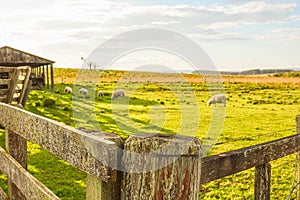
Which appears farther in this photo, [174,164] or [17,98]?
[17,98]

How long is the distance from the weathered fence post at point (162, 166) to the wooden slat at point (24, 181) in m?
0.79

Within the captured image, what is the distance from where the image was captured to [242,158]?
2.17m

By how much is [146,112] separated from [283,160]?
9.73m

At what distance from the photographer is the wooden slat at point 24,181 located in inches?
80.9

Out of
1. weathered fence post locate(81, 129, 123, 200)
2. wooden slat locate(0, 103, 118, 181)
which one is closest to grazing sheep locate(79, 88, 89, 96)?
wooden slat locate(0, 103, 118, 181)

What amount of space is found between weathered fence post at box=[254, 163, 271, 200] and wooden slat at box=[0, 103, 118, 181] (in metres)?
1.41

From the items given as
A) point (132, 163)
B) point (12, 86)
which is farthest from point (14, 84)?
point (132, 163)

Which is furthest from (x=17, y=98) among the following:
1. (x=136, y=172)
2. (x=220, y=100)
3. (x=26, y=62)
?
(x=26, y=62)

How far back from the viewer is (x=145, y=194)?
1.39m

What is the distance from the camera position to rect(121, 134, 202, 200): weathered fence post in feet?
4.36

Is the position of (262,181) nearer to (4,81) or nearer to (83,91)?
(4,81)

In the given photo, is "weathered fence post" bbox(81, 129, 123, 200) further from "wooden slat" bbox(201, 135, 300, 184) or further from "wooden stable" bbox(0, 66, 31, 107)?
"wooden stable" bbox(0, 66, 31, 107)

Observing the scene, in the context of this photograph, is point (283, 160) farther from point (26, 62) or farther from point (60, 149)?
point (26, 62)

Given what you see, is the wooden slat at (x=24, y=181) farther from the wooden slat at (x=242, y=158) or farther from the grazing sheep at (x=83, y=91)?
the grazing sheep at (x=83, y=91)
